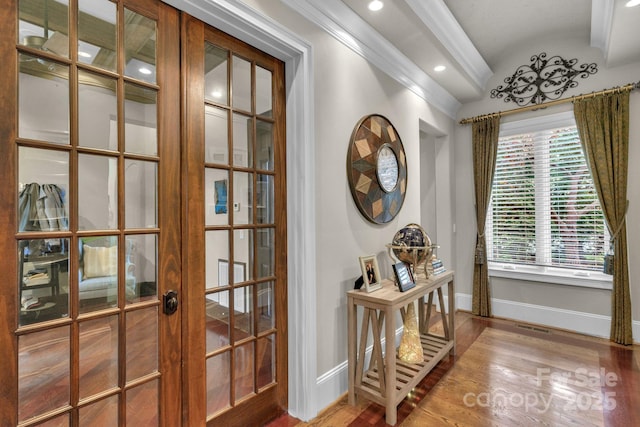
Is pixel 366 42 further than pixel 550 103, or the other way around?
pixel 550 103

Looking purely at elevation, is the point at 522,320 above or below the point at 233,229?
below

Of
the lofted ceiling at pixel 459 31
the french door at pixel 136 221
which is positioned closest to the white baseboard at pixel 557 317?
the lofted ceiling at pixel 459 31

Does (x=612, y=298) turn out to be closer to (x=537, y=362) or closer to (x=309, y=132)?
(x=537, y=362)

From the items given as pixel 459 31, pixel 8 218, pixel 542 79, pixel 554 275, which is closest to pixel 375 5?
pixel 459 31

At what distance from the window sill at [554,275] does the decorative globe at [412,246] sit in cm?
200

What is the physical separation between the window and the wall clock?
1770 mm

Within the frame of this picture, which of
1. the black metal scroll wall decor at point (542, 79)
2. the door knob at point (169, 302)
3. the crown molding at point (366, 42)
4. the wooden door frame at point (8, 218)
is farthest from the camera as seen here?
the black metal scroll wall decor at point (542, 79)

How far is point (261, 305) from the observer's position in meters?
1.84

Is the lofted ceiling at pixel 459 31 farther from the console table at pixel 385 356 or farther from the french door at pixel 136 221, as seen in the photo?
the console table at pixel 385 356

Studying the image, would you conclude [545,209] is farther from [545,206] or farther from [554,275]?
[554,275]

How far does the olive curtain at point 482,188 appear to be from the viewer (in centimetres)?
372

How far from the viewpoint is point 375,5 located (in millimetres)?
2092

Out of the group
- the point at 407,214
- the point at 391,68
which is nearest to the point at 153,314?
the point at 407,214

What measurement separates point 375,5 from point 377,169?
118 centimetres
